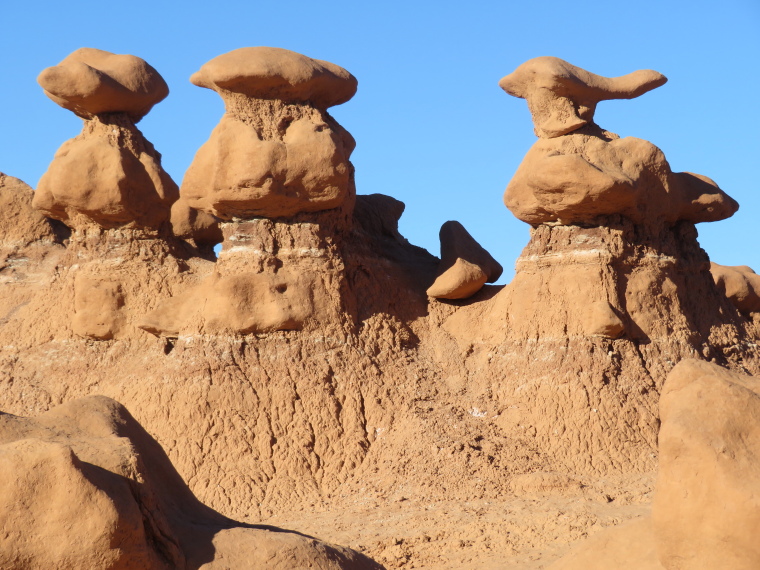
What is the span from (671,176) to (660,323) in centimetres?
206

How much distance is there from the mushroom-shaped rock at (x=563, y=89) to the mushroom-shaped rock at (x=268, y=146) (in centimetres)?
263

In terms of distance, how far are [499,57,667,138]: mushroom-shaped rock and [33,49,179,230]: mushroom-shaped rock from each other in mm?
5494

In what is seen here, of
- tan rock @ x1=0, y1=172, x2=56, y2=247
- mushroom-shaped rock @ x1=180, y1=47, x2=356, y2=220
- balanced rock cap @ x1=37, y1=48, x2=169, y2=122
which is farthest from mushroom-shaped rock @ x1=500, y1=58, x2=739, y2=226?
tan rock @ x1=0, y1=172, x2=56, y2=247

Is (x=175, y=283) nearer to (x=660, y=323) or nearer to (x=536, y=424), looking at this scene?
(x=536, y=424)

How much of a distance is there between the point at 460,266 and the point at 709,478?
35.5ft

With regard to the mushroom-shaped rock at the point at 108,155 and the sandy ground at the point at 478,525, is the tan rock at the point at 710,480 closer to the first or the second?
the sandy ground at the point at 478,525

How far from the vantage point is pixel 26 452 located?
7750 millimetres

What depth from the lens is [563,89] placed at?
16500mm

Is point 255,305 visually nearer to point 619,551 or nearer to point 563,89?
point 563,89

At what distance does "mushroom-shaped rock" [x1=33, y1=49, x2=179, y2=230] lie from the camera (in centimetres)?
1806

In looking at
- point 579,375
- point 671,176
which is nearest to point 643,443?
point 579,375

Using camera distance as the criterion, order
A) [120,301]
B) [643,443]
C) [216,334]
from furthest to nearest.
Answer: [120,301], [216,334], [643,443]

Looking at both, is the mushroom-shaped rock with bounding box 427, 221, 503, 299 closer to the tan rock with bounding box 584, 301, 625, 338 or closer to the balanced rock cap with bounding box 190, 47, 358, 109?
the tan rock with bounding box 584, 301, 625, 338

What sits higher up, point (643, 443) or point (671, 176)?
point (671, 176)
